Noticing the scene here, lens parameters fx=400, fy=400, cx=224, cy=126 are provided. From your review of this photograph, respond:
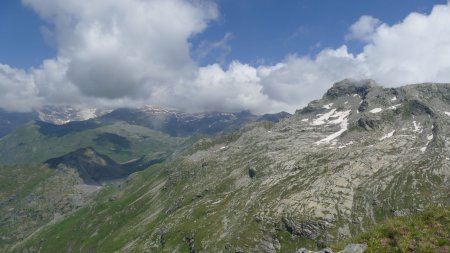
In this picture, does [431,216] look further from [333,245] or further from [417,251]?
[333,245]

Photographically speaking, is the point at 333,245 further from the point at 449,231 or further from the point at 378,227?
the point at 449,231

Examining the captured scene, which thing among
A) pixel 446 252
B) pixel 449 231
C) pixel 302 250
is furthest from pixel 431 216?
pixel 302 250

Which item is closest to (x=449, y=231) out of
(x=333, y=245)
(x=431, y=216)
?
(x=431, y=216)

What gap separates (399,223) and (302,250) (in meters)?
7.52

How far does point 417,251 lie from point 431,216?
5.55 metres

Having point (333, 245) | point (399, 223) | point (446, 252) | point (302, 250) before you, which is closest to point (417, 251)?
point (446, 252)

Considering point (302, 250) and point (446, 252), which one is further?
point (302, 250)

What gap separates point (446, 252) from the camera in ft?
85.3

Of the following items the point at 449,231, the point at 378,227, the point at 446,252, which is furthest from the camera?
the point at 378,227

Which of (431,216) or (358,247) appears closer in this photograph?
(358,247)

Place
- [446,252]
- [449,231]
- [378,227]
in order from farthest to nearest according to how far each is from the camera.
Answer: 1. [378,227]
2. [449,231]
3. [446,252]

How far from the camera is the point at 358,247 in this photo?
28531mm

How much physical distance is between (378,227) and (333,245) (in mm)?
3690

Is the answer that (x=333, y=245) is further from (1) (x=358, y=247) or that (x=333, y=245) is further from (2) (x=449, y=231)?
(2) (x=449, y=231)
